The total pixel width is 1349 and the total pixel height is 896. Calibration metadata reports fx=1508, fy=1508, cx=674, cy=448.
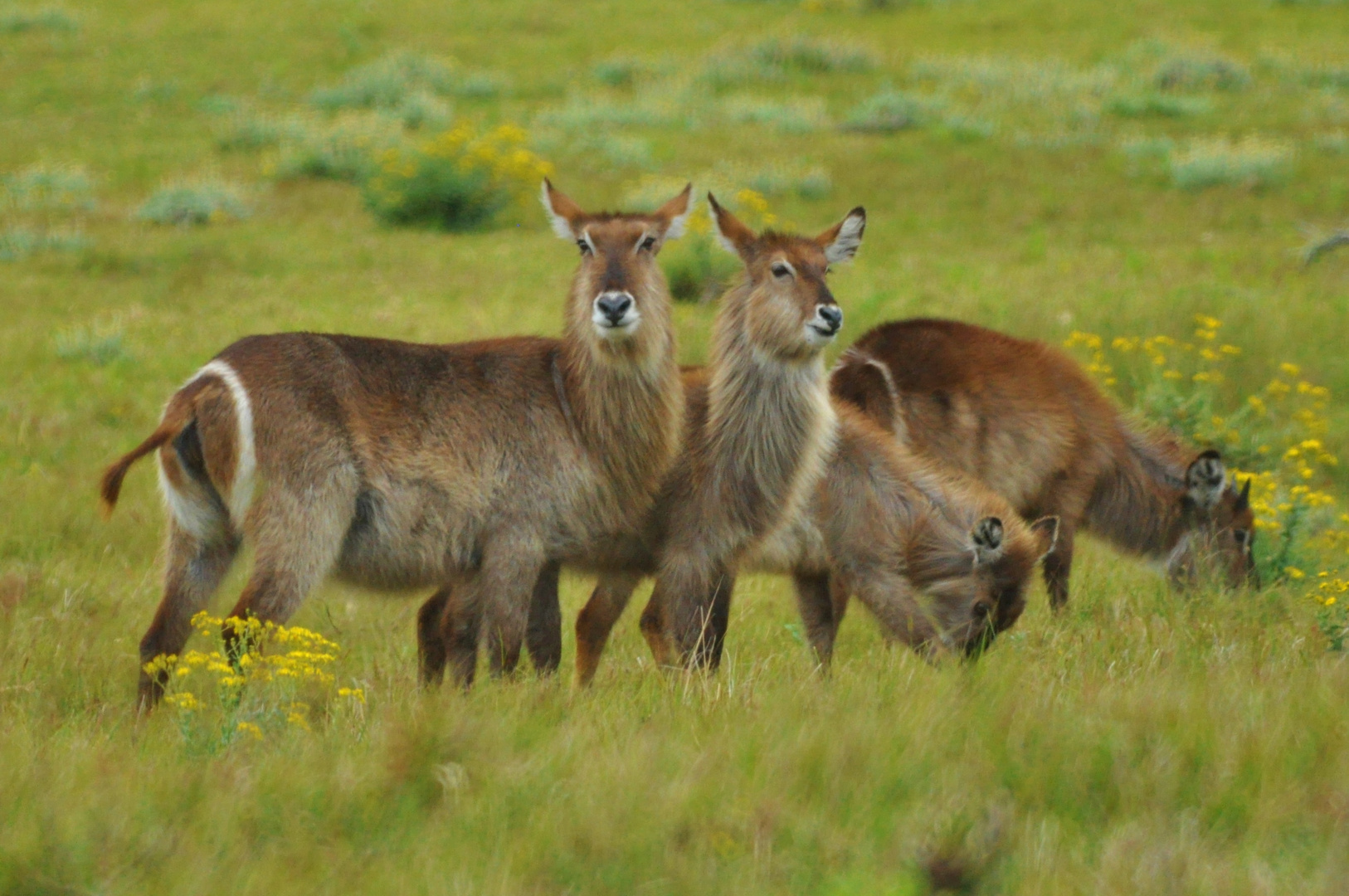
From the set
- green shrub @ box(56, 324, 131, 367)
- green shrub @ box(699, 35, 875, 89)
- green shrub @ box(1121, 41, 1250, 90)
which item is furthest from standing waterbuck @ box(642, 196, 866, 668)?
green shrub @ box(699, 35, 875, 89)

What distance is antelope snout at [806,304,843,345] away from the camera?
562 centimetres

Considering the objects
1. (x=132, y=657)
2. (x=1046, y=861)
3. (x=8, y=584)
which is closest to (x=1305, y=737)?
(x=1046, y=861)

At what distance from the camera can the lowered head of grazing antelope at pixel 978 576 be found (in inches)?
216

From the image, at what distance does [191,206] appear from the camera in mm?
14758

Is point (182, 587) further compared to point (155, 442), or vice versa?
point (182, 587)

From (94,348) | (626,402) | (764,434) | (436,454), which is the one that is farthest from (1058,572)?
(94,348)

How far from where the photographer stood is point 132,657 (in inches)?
215

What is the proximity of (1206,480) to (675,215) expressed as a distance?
304 cm

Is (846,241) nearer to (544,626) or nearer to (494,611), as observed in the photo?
(544,626)

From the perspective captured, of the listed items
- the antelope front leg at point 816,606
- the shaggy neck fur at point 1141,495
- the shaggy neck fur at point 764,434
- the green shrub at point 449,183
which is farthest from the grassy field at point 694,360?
the shaggy neck fur at point 764,434

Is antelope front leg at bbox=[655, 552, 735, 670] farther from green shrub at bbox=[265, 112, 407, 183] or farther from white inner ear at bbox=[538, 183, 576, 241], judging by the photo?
green shrub at bbox=[265, 112, 407, 183]

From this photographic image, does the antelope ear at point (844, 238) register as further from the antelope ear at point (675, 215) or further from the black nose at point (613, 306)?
the black nose at point (613, 306)

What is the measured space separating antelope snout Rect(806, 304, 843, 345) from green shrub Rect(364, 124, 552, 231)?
9.65 meters

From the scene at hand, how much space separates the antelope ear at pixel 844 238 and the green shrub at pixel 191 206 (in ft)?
33.2
